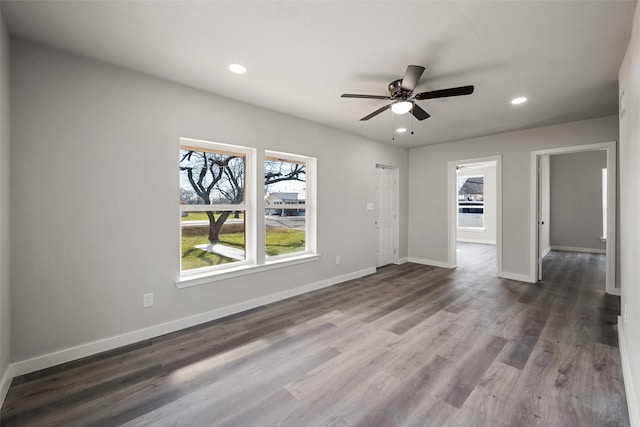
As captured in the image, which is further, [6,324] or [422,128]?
[422,128]

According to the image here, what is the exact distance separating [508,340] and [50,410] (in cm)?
356

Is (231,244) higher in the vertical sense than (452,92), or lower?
lower

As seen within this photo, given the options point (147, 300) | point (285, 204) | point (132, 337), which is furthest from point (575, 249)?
point (132, 337)

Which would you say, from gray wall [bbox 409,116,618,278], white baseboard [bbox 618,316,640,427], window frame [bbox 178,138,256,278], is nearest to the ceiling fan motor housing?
window frame [bbox 178,138,256,278]

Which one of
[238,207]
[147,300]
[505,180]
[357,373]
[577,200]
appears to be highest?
[505,180]

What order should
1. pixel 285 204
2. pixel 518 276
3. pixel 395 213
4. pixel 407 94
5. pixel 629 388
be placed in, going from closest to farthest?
pixel 629 388
pixel 407 94
pixel 285 204
pixel 518 276
pixel 395 213

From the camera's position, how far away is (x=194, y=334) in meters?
2.70

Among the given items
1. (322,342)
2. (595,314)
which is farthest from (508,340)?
(322,342)

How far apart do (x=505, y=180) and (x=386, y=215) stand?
7.01ft

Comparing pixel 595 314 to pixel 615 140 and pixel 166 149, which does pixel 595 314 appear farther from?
pixel 166 149

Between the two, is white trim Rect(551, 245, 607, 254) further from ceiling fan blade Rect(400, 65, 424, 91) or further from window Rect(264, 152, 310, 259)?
ceiling fan blade Rect(400, 65, 424, 91)

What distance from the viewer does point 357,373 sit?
6.81ft

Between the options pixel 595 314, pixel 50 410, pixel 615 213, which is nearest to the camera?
pixel 50 410

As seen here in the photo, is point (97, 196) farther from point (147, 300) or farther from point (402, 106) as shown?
point (402, 106)
